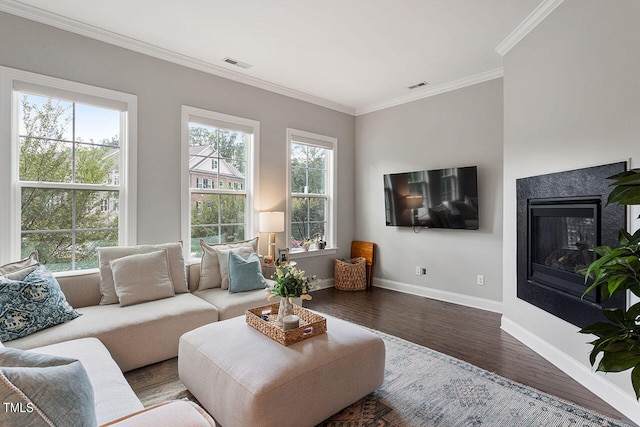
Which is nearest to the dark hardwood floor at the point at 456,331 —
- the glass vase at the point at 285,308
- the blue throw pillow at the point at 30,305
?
the glass vase at the point at 285,308

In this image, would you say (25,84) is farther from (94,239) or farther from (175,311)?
(175,311)

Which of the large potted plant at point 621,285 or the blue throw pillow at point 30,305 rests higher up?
the large potted plant at point 621,285

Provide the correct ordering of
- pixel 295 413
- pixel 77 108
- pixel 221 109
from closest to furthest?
pixel 295 413, pixel 77 108, pixel 221 109

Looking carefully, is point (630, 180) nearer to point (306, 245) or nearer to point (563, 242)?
point (563, 242)

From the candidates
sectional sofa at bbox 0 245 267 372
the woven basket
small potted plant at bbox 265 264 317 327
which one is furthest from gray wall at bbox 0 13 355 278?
small potted plant at bbox 265 264 317 327

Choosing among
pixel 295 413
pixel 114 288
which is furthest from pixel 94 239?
pixel 295 413

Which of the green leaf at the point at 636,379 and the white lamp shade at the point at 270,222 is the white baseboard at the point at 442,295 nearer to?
the white lamp shade at the point at 270,222

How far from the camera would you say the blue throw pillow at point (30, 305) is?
205cm

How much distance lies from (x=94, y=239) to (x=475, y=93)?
452 centimetres

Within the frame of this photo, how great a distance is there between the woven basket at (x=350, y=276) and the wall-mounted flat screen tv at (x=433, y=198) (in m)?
0.83

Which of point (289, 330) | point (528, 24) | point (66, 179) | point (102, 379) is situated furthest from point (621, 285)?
point (66, 179)

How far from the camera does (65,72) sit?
288 centimetres

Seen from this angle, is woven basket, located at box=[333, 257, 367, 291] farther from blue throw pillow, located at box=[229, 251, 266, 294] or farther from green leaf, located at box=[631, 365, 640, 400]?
green leaf, located at box=[631, 365, 640, 400]

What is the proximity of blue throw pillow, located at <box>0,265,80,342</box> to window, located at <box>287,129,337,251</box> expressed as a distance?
2744mm
